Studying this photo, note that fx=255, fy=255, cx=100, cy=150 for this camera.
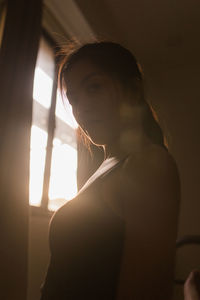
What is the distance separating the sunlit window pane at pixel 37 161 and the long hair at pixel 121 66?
1.51 meters

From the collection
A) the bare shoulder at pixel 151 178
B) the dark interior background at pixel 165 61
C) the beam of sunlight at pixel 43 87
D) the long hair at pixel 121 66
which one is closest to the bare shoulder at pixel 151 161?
the bare shoulder at pixel 151 178

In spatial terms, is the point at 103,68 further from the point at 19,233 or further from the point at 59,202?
the point at 59,202

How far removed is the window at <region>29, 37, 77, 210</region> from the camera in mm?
2150

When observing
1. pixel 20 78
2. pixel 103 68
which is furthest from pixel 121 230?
pixel 20 78

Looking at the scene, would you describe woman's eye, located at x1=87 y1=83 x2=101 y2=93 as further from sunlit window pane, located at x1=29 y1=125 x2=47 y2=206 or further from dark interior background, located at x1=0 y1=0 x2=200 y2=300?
sunlit window pane, located at x1=29 y1=125 x2=47 y2=206

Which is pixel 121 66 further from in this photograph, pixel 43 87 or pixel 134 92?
pixel 43 87

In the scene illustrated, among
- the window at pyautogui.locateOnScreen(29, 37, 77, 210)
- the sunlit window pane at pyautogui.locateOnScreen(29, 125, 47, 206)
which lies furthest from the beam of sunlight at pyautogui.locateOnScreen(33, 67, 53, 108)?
the sunlit window pane at pyautogui.locateOnScreen(29, 125, 47, 206)

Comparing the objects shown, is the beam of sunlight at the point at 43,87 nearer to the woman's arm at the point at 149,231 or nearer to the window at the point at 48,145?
the window at the point at 48,145

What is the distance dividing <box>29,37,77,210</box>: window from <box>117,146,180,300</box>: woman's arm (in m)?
1.64

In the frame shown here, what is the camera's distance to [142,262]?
0.39m

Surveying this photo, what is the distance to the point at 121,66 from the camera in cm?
68

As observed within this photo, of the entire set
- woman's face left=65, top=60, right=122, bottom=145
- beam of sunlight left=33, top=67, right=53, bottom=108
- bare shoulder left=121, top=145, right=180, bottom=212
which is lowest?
bare shoulder left=121, top=145, right=180, bottom=212

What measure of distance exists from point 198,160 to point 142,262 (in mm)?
2572

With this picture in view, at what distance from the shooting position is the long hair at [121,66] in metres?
0.64
